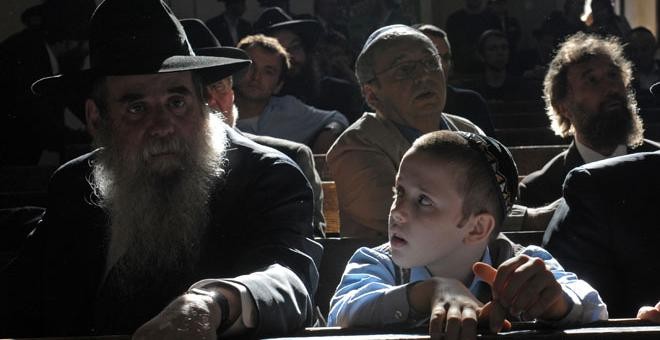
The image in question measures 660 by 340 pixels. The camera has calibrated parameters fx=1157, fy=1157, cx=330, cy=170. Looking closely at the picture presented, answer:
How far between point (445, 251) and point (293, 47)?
6.04 m

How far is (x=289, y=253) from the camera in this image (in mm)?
3023

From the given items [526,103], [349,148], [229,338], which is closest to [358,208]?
[349,148]

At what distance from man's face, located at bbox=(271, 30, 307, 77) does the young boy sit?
5.75m

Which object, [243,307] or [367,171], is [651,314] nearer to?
[243,307]

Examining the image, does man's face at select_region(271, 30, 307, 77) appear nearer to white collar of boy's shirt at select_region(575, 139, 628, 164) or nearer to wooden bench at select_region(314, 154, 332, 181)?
wooden bench at select_region(314, 154, 332, 181)

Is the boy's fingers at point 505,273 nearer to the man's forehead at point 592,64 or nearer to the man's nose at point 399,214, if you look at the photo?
the man's nose at point 399,214

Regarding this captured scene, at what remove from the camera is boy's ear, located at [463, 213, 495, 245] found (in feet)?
8.84

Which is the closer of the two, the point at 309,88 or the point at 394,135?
the point at 394,135

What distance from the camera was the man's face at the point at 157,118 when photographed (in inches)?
129

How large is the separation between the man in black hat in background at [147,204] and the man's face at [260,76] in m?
3.24

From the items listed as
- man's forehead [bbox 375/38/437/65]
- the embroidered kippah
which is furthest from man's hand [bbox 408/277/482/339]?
man's forehead [bbox 375/38/437/65]

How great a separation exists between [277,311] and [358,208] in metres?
2.13

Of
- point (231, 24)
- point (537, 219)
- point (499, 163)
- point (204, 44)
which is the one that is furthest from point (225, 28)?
point (499, 163)

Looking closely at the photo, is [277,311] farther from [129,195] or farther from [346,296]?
[129,195]
